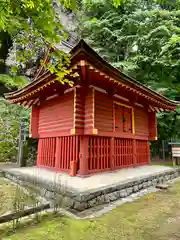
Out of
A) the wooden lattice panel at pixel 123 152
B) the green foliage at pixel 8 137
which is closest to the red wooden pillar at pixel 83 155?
the wooden lattice panel at pixel 123 152

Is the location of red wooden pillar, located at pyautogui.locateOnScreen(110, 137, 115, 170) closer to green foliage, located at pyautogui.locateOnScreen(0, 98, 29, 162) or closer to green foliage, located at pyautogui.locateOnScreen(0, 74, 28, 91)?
green foliage, located at pyautogui.locateOnScreen(0, 98, 29, 162)

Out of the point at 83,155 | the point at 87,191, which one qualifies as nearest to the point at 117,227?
the point at 87,191

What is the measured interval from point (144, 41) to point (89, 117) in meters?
10.2

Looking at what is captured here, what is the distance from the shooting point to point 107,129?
237 inches

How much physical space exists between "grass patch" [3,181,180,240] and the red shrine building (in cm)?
212

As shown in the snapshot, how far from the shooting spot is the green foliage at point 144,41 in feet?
39.7

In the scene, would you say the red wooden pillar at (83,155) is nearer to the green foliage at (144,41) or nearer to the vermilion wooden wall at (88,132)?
the vermilion wooden wall at (88,132)

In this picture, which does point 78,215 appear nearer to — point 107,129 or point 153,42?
point 107,129

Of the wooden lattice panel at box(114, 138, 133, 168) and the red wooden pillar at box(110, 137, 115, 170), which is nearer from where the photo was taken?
the red wooden pillar at box(110, 137, 115, 170)

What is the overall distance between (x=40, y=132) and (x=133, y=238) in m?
5.92

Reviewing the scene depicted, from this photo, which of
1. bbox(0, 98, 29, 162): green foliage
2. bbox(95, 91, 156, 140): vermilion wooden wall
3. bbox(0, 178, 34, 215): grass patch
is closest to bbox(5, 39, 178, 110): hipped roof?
bbox(95, 91, 156, 140): vermilion wooden wall

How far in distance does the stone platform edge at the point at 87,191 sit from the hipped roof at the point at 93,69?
2.85 m

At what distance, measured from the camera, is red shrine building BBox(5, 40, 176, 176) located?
5.07 metres

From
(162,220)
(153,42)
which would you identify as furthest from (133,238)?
(153,42)
